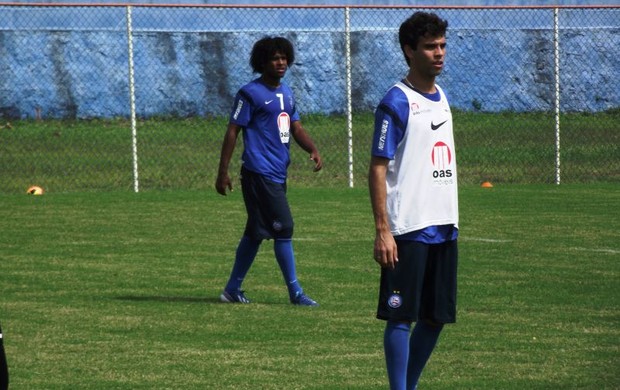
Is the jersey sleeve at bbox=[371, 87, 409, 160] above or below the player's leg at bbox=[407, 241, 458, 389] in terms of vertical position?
above

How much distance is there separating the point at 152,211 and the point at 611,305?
8011mm

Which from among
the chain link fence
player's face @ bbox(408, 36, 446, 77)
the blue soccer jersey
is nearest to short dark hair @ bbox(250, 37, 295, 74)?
the blue soccer jersey

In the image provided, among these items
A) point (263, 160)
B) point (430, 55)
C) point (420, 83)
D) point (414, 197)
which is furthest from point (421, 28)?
point (263, 160)

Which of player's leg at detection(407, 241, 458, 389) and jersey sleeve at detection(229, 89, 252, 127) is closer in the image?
player's leg at detection(407, 241, 458, 389)

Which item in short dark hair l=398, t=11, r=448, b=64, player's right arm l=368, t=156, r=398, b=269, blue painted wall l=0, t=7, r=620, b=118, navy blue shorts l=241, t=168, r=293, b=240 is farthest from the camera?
blue painted wall l=0, t=7, r=620, b=118

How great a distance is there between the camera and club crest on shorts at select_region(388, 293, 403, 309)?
7480 mm

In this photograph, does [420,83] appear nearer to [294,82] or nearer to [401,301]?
[401,301]

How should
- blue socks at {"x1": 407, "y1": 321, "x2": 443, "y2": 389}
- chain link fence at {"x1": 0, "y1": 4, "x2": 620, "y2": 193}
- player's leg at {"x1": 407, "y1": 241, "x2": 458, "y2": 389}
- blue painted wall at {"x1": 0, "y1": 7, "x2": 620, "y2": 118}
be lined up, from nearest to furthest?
player's leg at {"x1": 407, "y1": 241, "x2": 458, "y2": 389}
blue socks at {"x1": 407, "y1": 321, "x2": 443, "y2": 389}
chain link fence at {"x1": 0, "y1": 4, "x2": 620, "y2": 193}
blue painted wall at {"x1": 0, "y1": 7, "x2": 620, "y2": 118}

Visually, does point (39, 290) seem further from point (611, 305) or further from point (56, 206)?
point (56, 206)

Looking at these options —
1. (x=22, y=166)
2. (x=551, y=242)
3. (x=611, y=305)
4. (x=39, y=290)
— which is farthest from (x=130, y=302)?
(x=22, y=166)

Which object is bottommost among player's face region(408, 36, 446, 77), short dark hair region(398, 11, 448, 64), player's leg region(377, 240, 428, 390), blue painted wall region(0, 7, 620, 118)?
player's leg region(377, 240, 428, 390)

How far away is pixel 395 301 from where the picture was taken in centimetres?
748

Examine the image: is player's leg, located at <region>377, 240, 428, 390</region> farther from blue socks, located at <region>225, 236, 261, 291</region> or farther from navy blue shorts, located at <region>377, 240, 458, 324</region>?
blue socks, located at <region>225, 236, 261, 291</region>

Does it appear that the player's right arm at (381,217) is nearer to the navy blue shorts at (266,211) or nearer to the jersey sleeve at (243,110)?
the navy blue shorts at (266,211)
